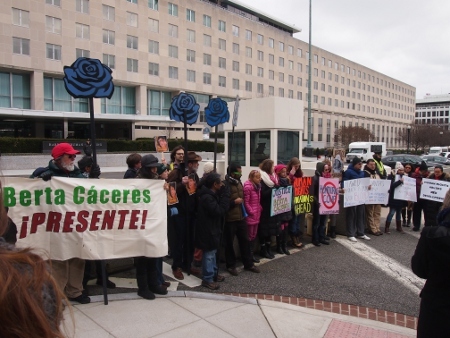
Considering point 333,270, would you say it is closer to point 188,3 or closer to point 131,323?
point 131,323

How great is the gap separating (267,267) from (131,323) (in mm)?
2949

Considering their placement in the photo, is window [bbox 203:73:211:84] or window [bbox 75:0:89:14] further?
window [bbox 203:73:211:84]

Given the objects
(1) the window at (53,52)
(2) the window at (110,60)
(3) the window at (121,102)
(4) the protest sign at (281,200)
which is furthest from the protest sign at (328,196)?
(3) the window at (121,102)

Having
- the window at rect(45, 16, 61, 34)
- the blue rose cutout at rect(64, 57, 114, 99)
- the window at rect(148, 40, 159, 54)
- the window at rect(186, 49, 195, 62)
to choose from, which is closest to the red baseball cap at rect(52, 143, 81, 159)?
the blue rose cutout at rect(64, 57, 114, 99)

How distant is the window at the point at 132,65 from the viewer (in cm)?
4853

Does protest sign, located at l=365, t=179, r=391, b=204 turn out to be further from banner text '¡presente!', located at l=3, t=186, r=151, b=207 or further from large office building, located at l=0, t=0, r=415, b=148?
large office building, located at l=0, t=0, r=415, b=148

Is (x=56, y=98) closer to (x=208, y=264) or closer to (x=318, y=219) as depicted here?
(x=318, y=219)

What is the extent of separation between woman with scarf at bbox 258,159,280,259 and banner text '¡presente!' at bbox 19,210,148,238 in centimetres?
257

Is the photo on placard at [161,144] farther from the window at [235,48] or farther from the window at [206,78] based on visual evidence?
the window at [235,48]

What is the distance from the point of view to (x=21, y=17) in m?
39.5

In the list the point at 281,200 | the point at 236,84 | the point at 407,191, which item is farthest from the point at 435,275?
the point at 236,84

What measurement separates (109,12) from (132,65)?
687 centimetres

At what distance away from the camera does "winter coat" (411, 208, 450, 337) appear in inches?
99.9

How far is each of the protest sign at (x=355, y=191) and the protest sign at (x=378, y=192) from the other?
247 mm
